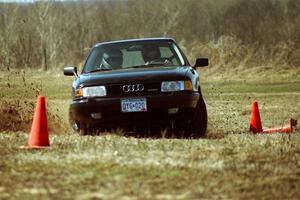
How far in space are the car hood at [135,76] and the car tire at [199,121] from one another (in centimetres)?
53

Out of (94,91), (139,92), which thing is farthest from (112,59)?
(139,92)

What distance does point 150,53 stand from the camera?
982 cm

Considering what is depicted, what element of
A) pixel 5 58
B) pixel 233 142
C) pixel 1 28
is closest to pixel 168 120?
pixel 233 142

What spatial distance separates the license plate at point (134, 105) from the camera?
818 cm

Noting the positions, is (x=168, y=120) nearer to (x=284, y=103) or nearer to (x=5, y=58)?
(x=284, y=103)

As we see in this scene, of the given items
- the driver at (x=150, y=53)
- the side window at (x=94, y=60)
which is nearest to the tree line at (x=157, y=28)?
the driver at (x=150, y=53)

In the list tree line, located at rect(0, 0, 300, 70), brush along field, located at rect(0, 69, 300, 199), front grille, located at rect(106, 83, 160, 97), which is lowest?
brush along field, located at rect(0, 69, 300, 199)

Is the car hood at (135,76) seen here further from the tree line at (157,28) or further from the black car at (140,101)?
the tree line at (157,28)

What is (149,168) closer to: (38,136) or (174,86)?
(38,136)

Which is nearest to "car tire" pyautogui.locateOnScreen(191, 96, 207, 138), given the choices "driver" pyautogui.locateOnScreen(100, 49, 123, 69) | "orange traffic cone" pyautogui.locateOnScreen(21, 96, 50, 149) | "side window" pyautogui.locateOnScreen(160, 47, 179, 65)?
"side window" pyautogui.locateOnScreen(160, 47, 179, 65)

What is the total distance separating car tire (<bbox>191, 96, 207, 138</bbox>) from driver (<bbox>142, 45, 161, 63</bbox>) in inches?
57.3

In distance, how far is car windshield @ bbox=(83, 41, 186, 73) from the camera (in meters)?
9.55

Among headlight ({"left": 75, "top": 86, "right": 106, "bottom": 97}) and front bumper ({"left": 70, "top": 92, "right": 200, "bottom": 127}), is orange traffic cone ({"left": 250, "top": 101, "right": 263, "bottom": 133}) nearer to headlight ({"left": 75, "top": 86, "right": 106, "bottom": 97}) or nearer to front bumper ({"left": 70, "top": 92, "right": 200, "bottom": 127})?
front bumper ({"left": 70, "top": 92, "right": 200, "bottom": 127})

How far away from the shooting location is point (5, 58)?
55094 millimetres
